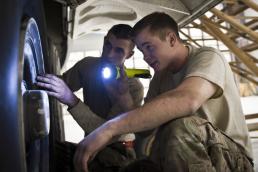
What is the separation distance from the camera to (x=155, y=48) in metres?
1.21

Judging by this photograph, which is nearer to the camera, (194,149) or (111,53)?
(194,149)

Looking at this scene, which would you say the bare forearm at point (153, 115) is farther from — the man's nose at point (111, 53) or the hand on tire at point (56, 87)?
the man's nose at point (111, 53)

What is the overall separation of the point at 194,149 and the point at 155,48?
496mm

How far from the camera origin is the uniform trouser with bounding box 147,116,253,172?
2.82 ft

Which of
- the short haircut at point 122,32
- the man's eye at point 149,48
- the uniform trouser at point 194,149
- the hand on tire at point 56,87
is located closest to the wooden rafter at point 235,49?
the short haircut at point 122,32

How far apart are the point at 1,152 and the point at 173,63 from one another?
0.88 meters

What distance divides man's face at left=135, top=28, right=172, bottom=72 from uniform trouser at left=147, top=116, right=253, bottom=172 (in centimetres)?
35

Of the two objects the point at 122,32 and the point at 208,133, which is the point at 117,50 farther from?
the point at 208,133

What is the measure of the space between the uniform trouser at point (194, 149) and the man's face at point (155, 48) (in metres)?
0.35

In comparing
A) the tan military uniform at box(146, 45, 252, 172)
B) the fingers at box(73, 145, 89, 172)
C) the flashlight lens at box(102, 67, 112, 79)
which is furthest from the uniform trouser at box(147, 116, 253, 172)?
the flashlight lens at box(102, 67, 112, 79)

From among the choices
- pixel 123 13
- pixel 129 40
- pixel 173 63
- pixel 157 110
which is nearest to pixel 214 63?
pixel 173 63

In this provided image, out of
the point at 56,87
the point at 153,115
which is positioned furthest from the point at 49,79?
the point at 153,115

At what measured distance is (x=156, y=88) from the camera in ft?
4.82

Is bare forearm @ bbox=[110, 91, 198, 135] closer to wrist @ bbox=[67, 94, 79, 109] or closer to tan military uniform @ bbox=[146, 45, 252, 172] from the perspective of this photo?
tan military uniform @ bbox=[146, 45, 252, 172]
